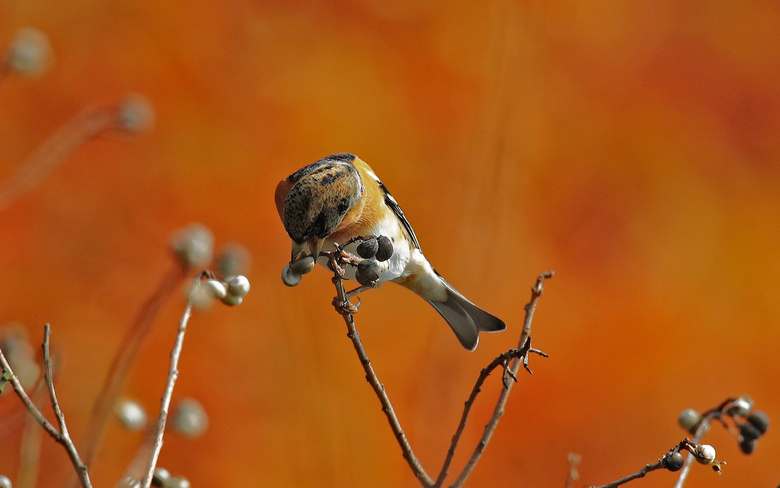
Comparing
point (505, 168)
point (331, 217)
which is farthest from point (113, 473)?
point (505, 168)

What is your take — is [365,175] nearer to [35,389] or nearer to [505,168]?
[35,389]

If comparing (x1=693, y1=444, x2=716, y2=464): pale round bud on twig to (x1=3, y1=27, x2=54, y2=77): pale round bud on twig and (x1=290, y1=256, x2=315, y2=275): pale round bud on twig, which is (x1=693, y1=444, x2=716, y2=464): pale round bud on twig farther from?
(x1=3, y1=27, x2=54, y2=77): pale round bud on twig

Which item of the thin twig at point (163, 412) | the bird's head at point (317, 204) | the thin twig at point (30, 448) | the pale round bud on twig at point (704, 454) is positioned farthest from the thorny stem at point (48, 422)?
the pale round bud on twig at point (704, 454)

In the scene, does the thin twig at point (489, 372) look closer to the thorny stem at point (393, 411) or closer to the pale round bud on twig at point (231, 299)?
the thorny stem at point (393, 411)

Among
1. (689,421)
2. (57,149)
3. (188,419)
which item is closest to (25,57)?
(57,149)

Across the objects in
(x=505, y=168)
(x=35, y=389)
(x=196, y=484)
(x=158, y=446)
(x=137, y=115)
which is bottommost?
(x=158, y=446)

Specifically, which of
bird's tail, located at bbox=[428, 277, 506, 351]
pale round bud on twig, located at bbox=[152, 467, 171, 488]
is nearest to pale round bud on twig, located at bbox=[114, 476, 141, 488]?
pale round bud on twig, located at bbox=[152, 467, 171, 488]
